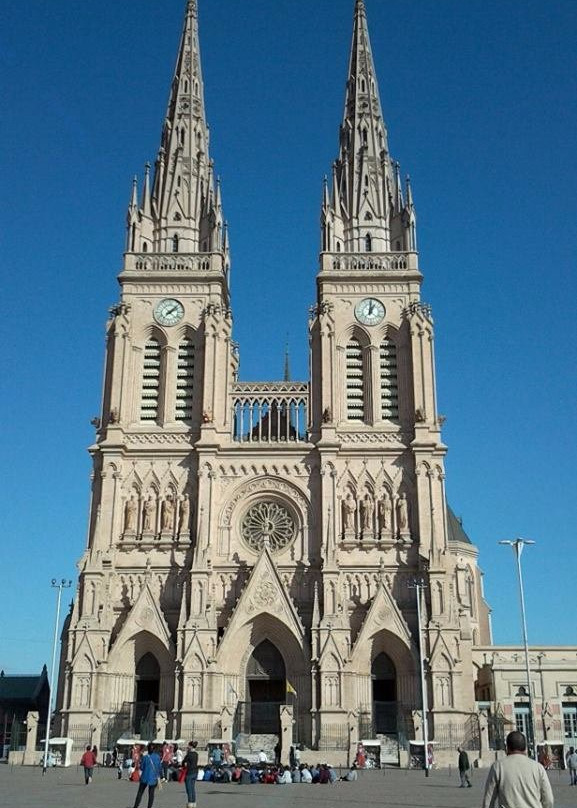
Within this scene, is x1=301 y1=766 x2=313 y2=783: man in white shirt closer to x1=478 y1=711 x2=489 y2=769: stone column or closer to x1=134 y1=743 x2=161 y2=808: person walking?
x1=478 y1=711 x2=489 y2=769: stone column

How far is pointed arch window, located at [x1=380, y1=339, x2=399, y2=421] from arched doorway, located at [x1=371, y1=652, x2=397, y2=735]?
1442cm

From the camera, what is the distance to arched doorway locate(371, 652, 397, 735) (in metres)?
48.6

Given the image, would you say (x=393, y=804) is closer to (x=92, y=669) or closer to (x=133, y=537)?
(x=92, y=669)

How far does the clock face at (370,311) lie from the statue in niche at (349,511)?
37.0ft

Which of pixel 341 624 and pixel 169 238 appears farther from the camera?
pixel 169 238

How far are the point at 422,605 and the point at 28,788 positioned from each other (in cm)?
2711

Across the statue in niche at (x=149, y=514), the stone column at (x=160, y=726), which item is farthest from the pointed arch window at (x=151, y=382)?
the stone column at (x=160, y=726)

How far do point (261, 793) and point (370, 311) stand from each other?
35.5m

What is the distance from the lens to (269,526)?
53438mm

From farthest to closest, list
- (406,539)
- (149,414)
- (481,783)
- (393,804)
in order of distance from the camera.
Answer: (149,414) < (406,539) < (481,783) < (393,804)

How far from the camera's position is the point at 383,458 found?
54.4m

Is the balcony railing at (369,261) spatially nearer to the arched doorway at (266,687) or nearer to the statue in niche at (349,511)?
the statue in niche at (349,511)

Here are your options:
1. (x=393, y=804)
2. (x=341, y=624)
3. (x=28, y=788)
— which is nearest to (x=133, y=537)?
(x=341, y=624)

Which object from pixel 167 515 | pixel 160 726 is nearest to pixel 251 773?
pixel 160 726
